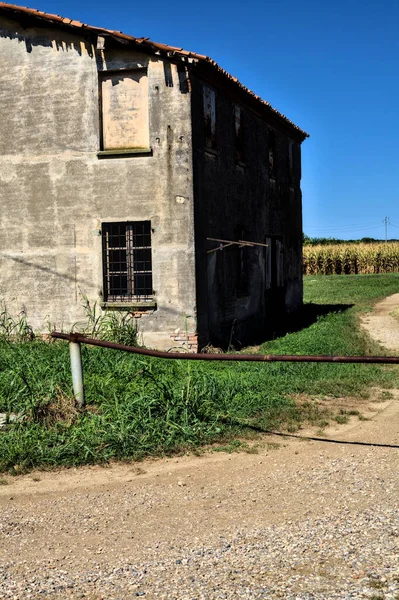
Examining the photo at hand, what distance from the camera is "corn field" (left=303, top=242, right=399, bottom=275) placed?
44.1m

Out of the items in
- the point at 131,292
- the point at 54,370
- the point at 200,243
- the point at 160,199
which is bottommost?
the point at 54,370

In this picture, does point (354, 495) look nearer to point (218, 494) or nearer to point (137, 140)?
point (218, 494)

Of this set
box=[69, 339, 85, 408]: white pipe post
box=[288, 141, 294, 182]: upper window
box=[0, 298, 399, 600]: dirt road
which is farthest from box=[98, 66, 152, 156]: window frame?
box=[288, 141, 294, 182]: upper window

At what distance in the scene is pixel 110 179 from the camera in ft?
42.8

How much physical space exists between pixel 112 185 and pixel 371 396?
22.0 ft

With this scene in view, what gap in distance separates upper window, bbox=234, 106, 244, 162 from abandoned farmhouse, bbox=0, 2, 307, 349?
112cm

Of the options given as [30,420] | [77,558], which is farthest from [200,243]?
[77,558]

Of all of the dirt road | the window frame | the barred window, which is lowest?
the dirt road

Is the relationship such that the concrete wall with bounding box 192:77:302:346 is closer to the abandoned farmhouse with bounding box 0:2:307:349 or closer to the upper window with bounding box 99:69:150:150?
the abandoned farmhouse with bounding box 0:2:307:349

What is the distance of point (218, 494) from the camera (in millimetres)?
5367

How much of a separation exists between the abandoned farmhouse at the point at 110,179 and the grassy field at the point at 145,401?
219 cm

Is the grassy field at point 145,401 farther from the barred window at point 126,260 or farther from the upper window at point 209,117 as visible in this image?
the upper window at point 209,117

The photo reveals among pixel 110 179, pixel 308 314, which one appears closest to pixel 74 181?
pixel 110 179

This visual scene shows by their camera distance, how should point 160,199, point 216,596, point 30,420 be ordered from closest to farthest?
1. point 216,596
2. point 30,420
3. point 160,199
